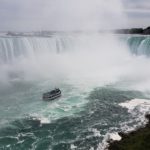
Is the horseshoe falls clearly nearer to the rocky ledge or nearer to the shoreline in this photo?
the shoreline

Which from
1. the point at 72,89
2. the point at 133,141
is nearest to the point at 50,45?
the point at 72,89

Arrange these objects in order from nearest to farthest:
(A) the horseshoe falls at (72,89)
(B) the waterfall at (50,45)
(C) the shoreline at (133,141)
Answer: (C) the shoreline at (133,141) < (A) the horseshoe falls at (72,89) < (B) the waterfall at (50,45)

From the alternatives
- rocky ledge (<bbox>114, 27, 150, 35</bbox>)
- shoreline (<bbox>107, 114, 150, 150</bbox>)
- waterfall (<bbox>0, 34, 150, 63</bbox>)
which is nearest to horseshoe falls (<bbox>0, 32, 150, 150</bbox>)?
waterfall (<bbox>0, 34, 150, 63</bbox>)

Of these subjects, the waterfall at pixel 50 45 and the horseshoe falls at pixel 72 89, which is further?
the waterfall at pixel 50 45

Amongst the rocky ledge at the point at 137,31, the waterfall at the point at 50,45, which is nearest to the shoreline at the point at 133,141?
the waterfall at the point at 50,45

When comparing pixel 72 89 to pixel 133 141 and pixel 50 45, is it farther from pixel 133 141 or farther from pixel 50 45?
pixel 50 45

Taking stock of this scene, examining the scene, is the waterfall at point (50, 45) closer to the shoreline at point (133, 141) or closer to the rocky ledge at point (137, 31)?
the rocky ledge at point (137, 31)
